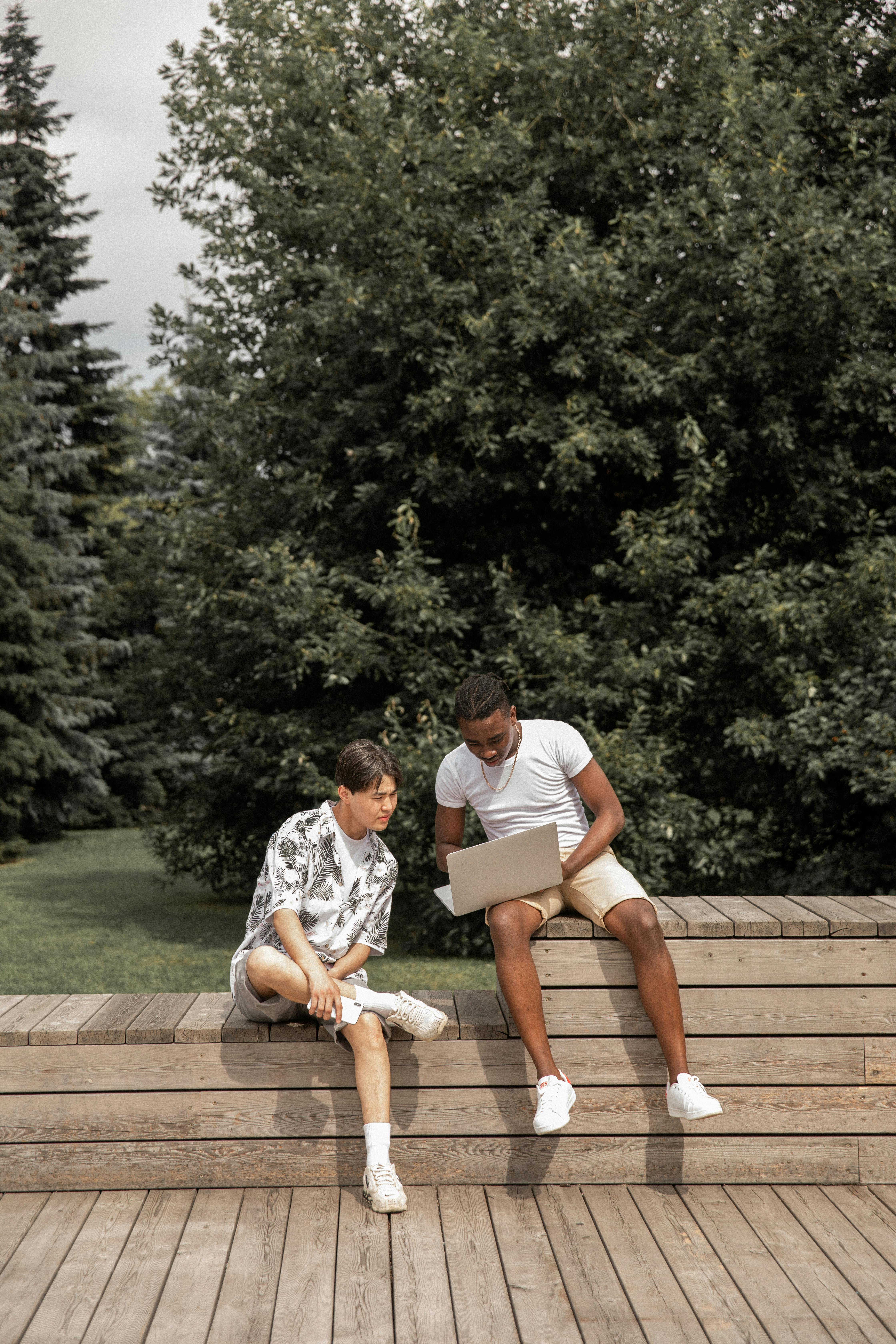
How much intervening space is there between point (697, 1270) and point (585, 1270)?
0.90 ft

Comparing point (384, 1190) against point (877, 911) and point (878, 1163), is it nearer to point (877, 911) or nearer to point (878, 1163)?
point (878, 1163)

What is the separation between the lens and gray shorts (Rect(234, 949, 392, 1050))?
143 inches

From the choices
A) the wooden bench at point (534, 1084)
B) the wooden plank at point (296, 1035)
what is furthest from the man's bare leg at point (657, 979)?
the wooden plank at point (296, 1035)

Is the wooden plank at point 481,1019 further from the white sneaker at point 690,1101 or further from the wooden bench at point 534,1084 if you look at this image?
the white sneaker at point 690,1101

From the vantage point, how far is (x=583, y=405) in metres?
8.49

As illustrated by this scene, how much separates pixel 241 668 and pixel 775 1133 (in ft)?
25.1

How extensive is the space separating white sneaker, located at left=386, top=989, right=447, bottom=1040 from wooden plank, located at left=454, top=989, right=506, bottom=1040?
14 cm

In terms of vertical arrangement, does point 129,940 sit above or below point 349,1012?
below

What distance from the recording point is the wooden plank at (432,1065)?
3.60 m

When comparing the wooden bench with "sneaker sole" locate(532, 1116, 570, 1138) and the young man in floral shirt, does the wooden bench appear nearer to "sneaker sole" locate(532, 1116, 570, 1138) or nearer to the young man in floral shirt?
"sneaker sole" locate(532, 1116, 570, 1138)

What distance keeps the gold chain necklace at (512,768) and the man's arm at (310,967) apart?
0.79m

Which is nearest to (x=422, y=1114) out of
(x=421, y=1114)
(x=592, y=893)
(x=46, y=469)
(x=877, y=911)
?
(x=421, y=1114)

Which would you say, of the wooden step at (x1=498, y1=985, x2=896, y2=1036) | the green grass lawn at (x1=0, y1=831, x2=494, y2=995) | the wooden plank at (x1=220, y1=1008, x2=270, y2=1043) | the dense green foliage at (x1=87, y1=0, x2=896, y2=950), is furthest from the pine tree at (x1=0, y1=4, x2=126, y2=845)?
the wooden step at (x1=498, y1=985, x2=896, y2=1036)

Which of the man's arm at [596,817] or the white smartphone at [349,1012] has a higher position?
the man's arm at [596,817]
